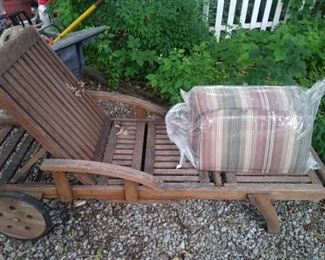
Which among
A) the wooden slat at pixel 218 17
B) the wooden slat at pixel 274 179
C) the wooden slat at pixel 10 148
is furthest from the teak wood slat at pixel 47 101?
the wooden slat at pixel 218 17

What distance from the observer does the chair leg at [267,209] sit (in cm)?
201

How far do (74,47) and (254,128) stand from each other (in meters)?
1.84

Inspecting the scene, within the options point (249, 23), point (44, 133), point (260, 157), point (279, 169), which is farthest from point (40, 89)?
point (249, 23)

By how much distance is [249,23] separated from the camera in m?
4.39

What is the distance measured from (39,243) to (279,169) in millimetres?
1740

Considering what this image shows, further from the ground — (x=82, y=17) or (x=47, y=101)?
(x=82, y=17)

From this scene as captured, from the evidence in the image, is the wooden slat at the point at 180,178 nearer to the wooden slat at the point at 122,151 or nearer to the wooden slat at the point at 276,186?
the wooden slat at the point at 276,186

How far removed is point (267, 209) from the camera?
210cm

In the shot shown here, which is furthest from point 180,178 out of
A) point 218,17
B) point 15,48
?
point 218,17

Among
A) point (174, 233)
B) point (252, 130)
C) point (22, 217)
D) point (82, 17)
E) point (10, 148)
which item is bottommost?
point (174, 233)

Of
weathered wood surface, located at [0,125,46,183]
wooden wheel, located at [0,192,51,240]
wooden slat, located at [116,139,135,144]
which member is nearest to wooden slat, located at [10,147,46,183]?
weathered wood surface, located at [0,125,46,183]

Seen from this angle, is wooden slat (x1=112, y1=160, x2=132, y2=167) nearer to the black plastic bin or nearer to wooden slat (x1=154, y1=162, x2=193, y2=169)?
wooden slat (x1=154, y1=162, x2=193, y2=169)

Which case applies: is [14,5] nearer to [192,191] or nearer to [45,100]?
[45,100]

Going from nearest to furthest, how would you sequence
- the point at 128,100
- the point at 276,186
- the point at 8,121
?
the point at 276,186
the point at 128,100
the point at 8,121
